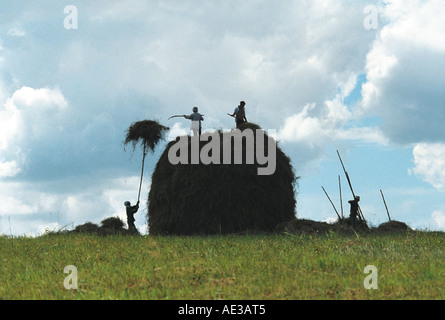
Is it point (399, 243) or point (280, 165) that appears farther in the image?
point (280, 165)

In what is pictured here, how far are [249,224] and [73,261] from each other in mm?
6962

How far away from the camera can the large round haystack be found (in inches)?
611

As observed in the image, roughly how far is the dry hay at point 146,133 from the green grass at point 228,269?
5.75 m

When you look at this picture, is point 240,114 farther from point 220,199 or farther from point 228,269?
point 228,269

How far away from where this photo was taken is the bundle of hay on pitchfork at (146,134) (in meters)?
17.4

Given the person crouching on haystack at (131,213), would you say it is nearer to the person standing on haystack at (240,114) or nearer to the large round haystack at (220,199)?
the large round haystack at (220,199)

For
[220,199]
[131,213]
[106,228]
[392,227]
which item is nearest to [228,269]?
[220,199]

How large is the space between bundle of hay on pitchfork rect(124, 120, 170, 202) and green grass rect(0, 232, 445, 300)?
18.8ft

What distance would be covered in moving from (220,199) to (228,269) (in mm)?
7454

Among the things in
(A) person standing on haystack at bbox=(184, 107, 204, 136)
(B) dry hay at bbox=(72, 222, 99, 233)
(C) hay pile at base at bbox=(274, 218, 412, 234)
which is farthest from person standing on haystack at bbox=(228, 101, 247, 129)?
(B) dry hay at bbox=(72, 222, 99, 233)

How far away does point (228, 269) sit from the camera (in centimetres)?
810
